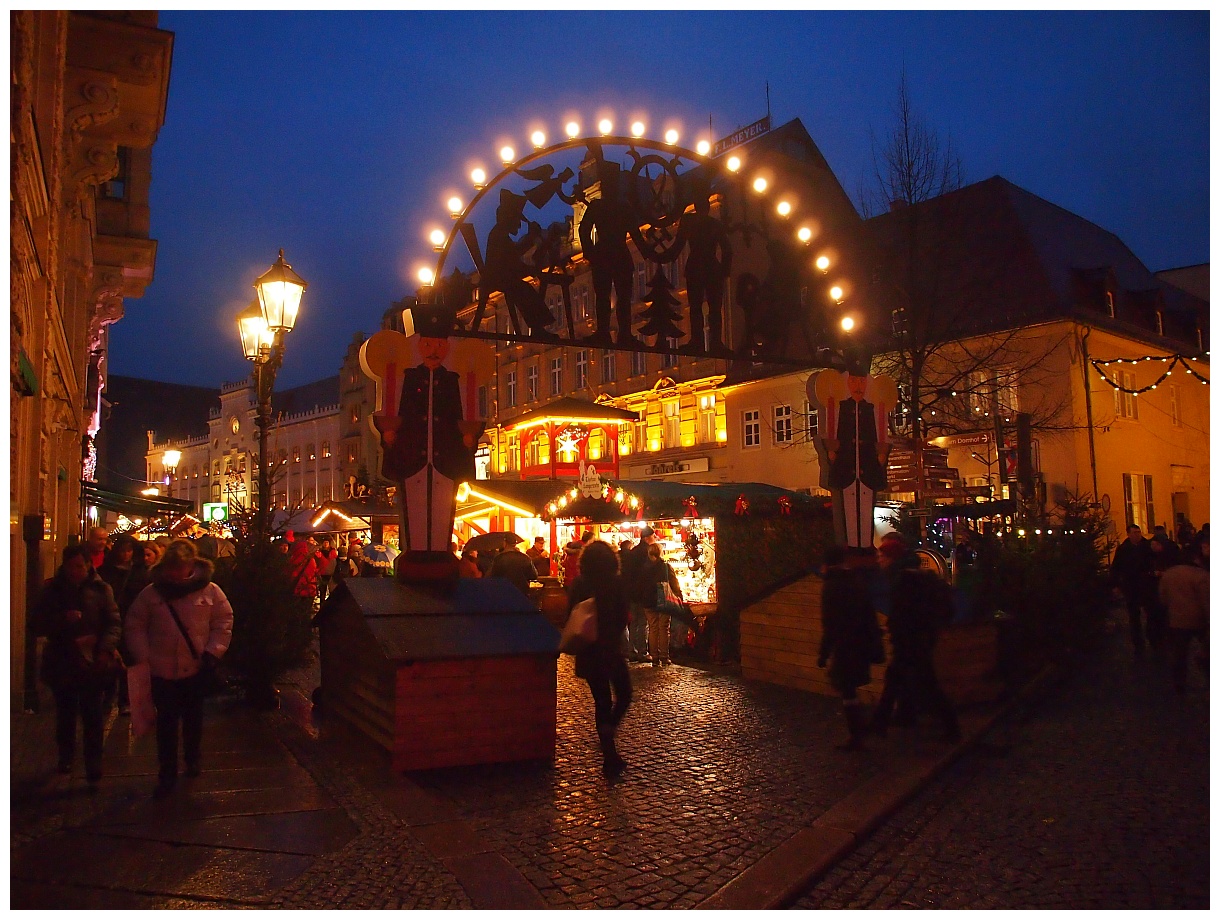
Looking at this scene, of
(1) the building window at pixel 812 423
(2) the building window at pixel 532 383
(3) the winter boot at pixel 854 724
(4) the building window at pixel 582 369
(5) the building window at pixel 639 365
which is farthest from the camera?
(2) the building window at pixel 532 383

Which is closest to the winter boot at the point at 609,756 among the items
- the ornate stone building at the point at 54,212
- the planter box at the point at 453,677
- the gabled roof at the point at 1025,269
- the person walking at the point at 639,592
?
the planter box at the point at 453,677

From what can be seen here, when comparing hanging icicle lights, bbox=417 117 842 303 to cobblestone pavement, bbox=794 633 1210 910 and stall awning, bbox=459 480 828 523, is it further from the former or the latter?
cobblestone pavement, bbox=794 633 1210 910

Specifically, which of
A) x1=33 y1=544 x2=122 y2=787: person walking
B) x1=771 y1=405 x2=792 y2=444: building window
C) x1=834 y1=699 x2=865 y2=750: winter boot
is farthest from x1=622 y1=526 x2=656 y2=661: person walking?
x1=771 y1=405 x2=792 y2=444: building window

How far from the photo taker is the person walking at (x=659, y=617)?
1371 centimetres

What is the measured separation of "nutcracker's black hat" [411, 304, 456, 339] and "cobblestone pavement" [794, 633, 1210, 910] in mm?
5386

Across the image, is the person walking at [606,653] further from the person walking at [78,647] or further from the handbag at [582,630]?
the person walking at [78,647]

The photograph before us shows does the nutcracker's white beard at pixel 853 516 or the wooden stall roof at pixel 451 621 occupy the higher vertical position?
the nutcracker's white beard at pixel 853 516

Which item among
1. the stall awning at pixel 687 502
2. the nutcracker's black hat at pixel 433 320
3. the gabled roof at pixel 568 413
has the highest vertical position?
the gabled roof at pixel 568 413

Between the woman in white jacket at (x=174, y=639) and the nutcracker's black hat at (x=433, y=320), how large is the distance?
2871mm

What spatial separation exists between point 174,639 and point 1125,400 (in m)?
33.3

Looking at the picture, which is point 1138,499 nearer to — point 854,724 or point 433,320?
point 854,724

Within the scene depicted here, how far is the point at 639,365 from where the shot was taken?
143 ft

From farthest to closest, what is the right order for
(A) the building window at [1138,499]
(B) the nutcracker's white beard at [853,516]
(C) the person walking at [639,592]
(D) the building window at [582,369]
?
(D) the building window at [582,369] → (A) the building window at [1138,499] → (C) the person walking at [639,592] → (B) the nutcracker's white beard at [853,516]

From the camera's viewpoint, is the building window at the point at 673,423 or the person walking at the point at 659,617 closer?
the person walking at the point at 659,617
